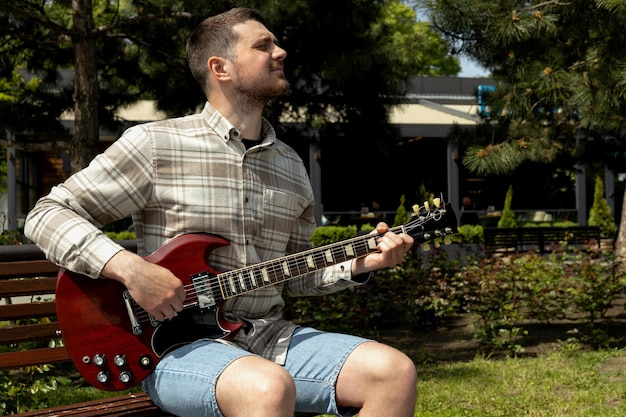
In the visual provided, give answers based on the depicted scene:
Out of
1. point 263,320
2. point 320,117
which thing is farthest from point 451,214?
point 320,117

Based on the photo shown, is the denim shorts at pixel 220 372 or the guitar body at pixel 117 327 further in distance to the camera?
the guitar body at pixel 117 327

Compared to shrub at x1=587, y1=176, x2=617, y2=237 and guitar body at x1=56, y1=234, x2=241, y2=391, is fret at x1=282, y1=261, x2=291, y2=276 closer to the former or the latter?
guitar body at x1=56, y1=234, x2=241, y2=391

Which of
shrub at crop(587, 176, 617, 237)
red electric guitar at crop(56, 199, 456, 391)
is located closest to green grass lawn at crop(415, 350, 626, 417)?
red electric guitar at crop(56, 199, 456, 391)

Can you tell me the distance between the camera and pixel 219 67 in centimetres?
262

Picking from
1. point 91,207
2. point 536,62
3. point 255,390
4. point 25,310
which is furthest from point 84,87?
point 255,390

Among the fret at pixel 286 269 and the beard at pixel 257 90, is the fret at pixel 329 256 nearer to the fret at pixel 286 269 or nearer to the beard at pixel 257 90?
the fret at pixel 286 269

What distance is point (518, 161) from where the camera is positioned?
22.2ft

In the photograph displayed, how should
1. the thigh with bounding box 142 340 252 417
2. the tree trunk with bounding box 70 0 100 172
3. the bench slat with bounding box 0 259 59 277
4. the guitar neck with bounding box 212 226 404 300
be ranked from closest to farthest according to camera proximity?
1. the thigh with bounding box 142 340 252 417
2. the guitar neck with bounding box 212 226 404 300
3. the bench slat with bounding box 0 259 59 277
4. the tree trunk with bounding box 70 0 100 172

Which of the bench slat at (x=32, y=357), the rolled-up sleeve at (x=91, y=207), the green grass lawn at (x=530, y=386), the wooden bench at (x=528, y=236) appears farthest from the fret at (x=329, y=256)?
the wooden bench at (x=528, y=236)

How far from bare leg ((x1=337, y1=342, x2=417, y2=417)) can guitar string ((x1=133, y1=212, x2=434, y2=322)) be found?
0.33 meters

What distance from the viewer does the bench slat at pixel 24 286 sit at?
3248 mm

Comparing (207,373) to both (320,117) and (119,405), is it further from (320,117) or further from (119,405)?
(320,117)

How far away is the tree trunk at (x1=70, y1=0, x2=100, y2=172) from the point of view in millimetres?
7297

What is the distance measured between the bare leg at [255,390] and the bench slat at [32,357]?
1224mm
